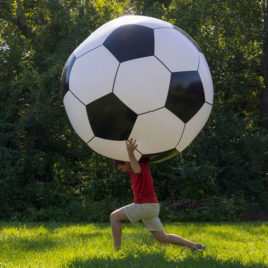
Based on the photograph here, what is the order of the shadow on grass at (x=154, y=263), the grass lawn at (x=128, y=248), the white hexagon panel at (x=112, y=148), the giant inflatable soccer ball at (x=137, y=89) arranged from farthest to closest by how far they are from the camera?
the white hexagon panel at (x=112, y=148), the giant inflatable soccer ball at (x=137, y=89), the grass lawn at (x=128, y=248), the shadow on grass at (x=154, y=263)

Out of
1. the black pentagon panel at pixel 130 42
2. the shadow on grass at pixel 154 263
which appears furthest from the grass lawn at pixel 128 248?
the black pentagon panel at pixel 130 42

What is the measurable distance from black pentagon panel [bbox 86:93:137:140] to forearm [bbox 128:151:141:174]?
16 centimetres

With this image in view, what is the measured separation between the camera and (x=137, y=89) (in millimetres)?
3229

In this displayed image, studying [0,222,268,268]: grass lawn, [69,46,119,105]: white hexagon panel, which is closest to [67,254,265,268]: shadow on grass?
[0,222,268,268]: grass lawn

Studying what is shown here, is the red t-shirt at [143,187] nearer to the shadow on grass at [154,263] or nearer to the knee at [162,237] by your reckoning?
the knee at [162,237]

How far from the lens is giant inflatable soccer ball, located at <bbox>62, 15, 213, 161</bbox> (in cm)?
327

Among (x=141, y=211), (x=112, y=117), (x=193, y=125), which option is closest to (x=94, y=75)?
(x=112, y=117)

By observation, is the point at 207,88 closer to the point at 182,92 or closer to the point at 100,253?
the point at 182,92

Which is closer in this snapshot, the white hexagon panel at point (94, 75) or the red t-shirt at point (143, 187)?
the white hexagon panel at point (94, 75)

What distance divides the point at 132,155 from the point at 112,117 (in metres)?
0.38

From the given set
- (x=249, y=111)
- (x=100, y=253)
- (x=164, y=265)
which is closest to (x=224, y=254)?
(x=164, y=265)

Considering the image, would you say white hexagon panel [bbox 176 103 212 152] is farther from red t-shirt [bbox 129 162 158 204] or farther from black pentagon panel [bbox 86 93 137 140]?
black pentagon panel [bbox 86 93 137 140]

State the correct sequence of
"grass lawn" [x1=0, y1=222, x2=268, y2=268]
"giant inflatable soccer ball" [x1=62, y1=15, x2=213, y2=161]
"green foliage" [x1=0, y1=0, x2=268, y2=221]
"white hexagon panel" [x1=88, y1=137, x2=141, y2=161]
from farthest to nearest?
1. "green foliage" [x1=0, y1=0, x2=268, y2=221]
2. "white hexagon panel" [x1=88, y1=137, x2=141, y2=161]
3. "giant inflatable soccer ball" [x1=62, y1=15, x2=213, y2=161]
4. "grass lawn" [x1=0, y1=222, x2=268, y2=268]

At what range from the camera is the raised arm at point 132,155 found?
3282mm
